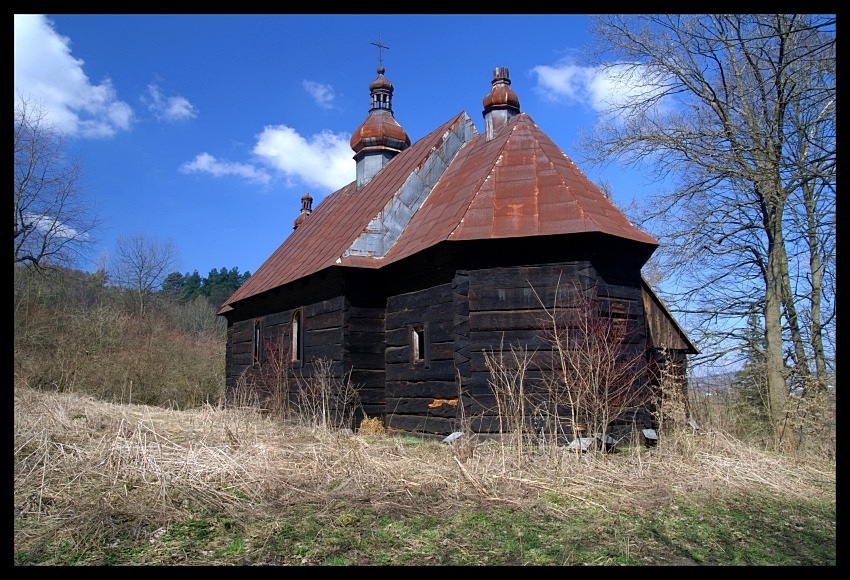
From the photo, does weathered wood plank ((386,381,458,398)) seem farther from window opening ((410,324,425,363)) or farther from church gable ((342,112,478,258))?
church gable ((342,112,478,258))

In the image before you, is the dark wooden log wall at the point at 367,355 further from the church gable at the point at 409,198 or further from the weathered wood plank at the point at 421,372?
the church gable at the point at 409,198

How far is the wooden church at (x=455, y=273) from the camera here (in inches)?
409

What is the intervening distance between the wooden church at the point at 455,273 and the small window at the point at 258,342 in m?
0.14

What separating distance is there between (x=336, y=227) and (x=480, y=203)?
18.4 ft

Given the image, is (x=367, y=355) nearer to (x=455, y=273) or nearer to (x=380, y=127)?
(x=455, y=273)

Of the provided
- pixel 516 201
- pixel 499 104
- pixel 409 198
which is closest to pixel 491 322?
pixel 516 201

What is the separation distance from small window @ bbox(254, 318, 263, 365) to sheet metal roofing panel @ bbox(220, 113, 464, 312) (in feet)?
2.88

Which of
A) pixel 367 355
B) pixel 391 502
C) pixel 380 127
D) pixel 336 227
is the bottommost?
pixel 391 502

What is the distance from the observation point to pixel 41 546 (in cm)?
483

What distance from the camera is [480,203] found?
1123cm

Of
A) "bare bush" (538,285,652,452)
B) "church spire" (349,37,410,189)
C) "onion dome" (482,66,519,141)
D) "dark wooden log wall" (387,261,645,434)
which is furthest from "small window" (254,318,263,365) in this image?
"bare bush" (538,285,652,452)

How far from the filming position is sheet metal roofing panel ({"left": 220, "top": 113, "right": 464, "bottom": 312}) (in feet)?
45.6

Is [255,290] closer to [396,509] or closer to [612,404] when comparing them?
[612,404]

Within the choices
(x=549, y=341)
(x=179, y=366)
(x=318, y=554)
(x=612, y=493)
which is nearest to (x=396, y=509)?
(x=318, y=554)
